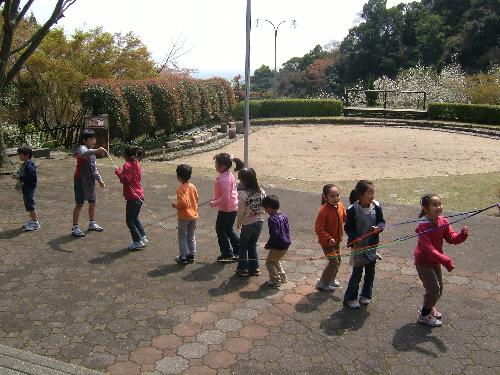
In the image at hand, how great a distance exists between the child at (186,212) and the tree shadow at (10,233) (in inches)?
108

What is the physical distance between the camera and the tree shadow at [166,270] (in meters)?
6.55

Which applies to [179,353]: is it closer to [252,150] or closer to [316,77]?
[252,150]

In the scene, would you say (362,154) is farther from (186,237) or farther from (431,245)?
(431,245)

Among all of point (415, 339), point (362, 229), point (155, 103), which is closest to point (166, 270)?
point (362, 229)

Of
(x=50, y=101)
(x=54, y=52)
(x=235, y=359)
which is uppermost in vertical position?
(x=54, y=52)

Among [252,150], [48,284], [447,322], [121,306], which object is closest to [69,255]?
[48,284]

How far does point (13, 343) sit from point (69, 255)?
7.70 feet

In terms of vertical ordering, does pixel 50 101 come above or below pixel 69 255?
above

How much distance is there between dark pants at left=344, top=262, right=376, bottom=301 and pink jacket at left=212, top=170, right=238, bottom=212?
1813 millimetres

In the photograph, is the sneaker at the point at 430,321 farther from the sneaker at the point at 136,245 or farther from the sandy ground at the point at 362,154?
the sandy ground at the point at 362,154

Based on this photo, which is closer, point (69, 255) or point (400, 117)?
point (69, 255)

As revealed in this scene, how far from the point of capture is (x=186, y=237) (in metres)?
6.89

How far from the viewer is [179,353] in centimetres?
473

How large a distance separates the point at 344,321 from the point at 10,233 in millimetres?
5380
